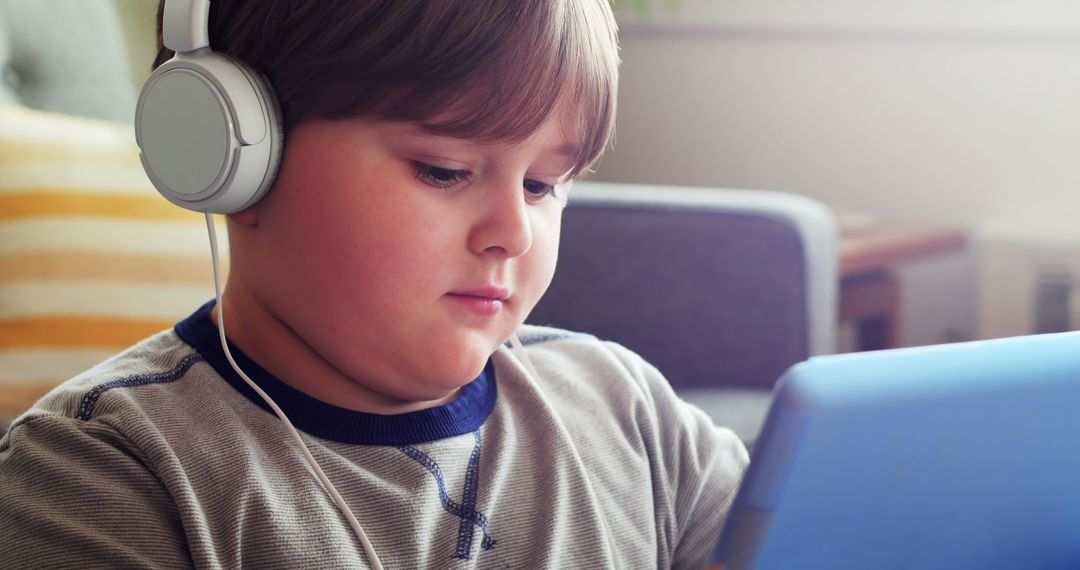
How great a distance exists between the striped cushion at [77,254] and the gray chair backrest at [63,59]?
181mm

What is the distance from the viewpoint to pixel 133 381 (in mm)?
649

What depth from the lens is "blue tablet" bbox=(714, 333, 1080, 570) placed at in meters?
0.41

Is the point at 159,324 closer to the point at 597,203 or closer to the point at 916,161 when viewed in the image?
the point at 597,203

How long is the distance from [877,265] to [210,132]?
1287 mm

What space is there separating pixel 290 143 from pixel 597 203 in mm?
697

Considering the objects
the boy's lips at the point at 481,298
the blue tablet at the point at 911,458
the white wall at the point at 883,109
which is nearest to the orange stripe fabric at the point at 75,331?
the boy's lips at the point at 481,298

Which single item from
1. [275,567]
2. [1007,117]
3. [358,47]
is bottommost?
[275,567]

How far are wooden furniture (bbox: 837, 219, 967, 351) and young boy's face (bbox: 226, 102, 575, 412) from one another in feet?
3.51

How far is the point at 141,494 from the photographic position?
600 mm

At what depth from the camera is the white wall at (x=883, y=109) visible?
194cm

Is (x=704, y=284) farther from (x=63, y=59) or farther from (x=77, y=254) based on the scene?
(x=63, y=59)

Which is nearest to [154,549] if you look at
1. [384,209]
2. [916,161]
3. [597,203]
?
[384,209]

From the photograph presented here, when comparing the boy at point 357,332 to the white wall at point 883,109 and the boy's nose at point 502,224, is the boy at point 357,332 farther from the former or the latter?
the white wall at point 883,109

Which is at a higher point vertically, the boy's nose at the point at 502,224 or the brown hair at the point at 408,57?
the brown hair at the point at 408,57
